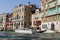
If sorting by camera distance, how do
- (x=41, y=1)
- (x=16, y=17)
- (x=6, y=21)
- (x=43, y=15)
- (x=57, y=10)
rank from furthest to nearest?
(x=6, y=21) < (x=16, y=17) < (x=41, y=1) < (x=43, y=15) < (x=57, y=10)

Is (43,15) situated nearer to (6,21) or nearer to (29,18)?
(29,18)

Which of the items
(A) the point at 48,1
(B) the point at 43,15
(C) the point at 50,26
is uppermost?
(A) the point at 48,1

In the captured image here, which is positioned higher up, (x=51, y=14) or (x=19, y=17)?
(x=19, y=17)

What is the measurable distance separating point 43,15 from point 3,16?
44.4m

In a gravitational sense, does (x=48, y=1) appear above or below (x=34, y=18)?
above

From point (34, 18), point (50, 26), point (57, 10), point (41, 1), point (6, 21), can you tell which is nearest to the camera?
point (57, 10)

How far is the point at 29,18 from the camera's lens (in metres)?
94.2

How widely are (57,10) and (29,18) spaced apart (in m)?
36.8

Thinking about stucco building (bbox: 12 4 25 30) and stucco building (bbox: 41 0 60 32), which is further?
stucco building (bbox: 12 4 25 30)

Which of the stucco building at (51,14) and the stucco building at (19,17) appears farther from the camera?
the stucco building at (19,17)

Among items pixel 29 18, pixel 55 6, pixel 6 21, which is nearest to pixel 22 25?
pixel 29 18

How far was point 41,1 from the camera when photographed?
75000 mm

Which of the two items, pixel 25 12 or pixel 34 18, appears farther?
pixel 25 12

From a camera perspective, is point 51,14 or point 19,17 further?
point 19,17
